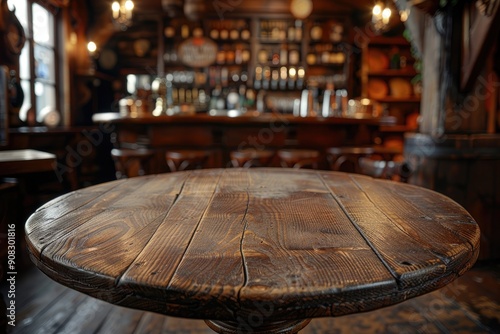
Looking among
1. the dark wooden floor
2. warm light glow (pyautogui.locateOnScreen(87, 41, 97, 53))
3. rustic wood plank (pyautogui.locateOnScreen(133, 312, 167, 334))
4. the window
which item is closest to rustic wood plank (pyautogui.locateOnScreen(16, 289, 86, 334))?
the dark wooden floor

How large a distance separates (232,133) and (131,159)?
99 cm

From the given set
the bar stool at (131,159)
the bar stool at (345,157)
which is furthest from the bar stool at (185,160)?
the bar stool at (345,157)

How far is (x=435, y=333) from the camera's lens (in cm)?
188

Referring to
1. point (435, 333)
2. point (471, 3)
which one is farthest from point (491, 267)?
point (471, 3)

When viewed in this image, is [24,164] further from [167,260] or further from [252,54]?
[252,54]

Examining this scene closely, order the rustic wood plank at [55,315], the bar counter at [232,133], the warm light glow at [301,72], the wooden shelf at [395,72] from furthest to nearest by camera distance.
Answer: the wooden shelf at [395,72]
the warm light glow at [301,72]
the bar counter at [232,133]
the rustic wood plank at [55,315]

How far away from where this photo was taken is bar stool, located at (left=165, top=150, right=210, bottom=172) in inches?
133

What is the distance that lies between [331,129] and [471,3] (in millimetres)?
1713

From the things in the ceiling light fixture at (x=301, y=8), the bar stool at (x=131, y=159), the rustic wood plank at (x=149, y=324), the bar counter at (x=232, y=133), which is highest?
the ceiling light fixture at (x=301, y=8)

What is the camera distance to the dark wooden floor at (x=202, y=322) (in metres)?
1.91

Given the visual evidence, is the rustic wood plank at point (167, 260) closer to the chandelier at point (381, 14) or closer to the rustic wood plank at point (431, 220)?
the rustic wood plank at point (431, 220)

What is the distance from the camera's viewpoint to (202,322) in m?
2.00

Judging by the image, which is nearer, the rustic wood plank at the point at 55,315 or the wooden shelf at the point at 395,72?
the rustic wood plank at the point at 55,315

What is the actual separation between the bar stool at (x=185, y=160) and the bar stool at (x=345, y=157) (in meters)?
1.22
